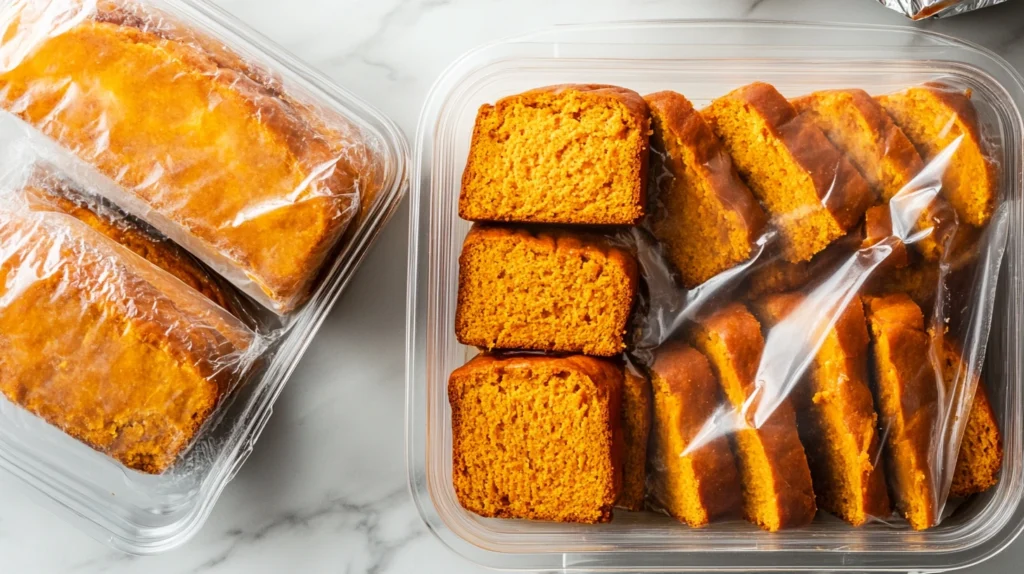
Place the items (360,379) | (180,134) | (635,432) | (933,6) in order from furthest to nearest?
1. (360,379)
2. (933,6)
3. (635,432)
4. (180,134)

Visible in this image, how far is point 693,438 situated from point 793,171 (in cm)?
63

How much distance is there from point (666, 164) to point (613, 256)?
24 cm

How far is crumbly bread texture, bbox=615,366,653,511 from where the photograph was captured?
5.97 ft

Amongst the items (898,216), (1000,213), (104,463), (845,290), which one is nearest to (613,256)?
(845,290)

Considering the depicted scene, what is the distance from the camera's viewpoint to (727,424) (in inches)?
70.2

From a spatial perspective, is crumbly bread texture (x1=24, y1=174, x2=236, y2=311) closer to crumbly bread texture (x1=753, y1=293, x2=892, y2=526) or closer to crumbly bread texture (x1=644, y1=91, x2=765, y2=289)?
crumbly bread texture (x1=644, y1=91, x2=765, y2=289)

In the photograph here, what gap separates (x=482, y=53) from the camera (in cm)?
198

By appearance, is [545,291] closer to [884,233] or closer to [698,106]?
[698,106]

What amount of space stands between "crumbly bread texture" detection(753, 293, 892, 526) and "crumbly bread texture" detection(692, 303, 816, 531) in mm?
63

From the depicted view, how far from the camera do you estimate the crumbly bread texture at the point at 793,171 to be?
1.73m

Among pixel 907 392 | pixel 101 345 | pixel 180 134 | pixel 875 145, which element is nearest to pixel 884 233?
pixel 875 145

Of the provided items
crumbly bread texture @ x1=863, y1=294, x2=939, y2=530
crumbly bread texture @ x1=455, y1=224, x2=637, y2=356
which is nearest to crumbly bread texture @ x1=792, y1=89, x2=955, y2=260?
crumbly bread texture @ x1=863, y1=294, x2=939, y2=530

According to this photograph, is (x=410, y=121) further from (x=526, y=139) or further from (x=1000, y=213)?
(x=1000, y=213)

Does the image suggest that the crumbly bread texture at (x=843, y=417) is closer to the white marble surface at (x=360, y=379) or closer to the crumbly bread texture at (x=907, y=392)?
the crumbly bread texture at (x=907, y=392)
